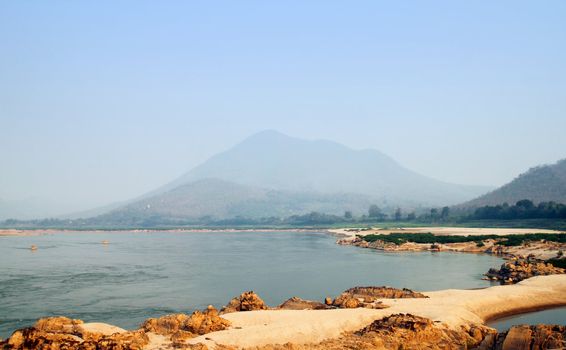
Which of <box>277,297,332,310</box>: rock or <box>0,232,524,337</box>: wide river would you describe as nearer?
<box>277,297,332,310</box>: rock

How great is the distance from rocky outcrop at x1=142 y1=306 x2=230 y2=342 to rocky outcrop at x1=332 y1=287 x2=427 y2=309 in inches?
255

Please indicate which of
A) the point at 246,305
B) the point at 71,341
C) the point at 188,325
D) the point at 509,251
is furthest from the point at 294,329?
the point at 509,251

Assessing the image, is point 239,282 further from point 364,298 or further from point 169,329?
point 169,329

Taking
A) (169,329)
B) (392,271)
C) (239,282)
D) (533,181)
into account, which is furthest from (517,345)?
(533,181)

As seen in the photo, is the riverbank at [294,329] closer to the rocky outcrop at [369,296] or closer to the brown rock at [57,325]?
the brown rock at [57,325]

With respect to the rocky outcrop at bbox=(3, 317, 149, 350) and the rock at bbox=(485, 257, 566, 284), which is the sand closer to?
the rocky outcrop at bbox=(3, 317, 149, 350)

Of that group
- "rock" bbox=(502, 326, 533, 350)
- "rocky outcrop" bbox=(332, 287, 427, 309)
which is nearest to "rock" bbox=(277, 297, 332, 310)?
"rocky outcrop" bbox=(332, 287, 427, 309)

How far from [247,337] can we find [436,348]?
6779 millimetres

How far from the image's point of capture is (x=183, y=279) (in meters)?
40.4

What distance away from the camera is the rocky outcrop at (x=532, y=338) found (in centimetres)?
1744

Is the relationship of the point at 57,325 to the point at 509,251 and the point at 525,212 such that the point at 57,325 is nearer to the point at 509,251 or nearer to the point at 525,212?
the point at 509,251

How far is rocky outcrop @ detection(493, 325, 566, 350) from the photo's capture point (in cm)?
1744

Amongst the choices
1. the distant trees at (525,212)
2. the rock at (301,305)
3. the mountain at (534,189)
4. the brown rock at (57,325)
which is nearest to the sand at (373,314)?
the rock at (301,305)

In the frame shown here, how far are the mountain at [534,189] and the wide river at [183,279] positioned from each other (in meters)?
118
